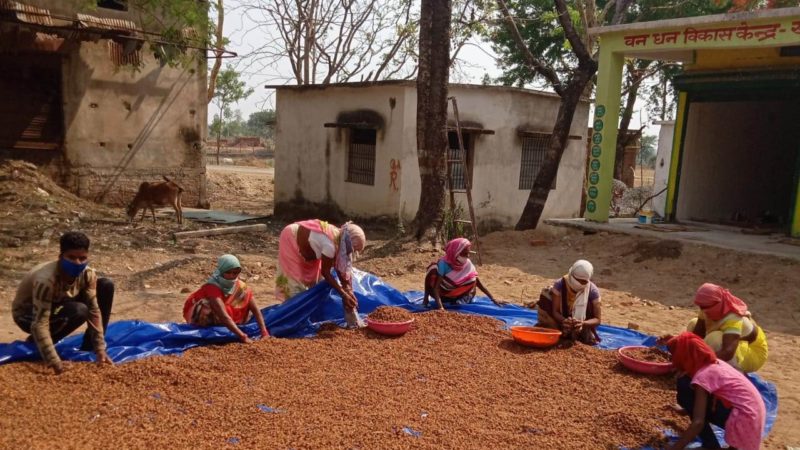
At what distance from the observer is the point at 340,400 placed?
3.59 meters

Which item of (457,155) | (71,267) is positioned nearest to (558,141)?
(457,155)

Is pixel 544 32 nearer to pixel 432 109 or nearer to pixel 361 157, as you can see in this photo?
pixel 361 157

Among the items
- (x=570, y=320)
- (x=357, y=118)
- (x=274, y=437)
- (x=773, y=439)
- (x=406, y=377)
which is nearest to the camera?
(x=274, y=437)

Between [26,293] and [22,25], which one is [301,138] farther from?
[26,293]

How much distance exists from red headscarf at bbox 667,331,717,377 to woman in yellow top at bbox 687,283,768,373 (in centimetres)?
64

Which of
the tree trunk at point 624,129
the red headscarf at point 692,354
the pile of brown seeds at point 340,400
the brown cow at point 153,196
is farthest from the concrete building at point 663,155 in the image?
the red headscarf at point 692,354

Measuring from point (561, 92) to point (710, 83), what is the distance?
8.47 ft

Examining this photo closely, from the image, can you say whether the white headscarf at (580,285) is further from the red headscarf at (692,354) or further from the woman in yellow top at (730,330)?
the red headscarf at (692,354)

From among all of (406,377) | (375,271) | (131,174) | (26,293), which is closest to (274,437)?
(406,377)

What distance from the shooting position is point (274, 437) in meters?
3.07

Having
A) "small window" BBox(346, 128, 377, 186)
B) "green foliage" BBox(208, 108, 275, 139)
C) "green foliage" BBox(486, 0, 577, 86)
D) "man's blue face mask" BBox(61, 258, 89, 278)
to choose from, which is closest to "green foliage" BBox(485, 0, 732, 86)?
"green foliage" BBox(486, 0, 577, 86)

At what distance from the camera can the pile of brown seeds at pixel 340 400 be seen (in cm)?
309

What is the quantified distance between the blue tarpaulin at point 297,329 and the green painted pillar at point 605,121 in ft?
15.7

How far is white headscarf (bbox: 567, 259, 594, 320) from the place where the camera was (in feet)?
15.2
